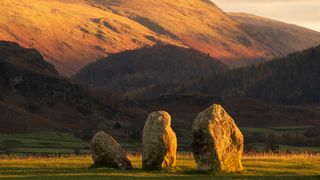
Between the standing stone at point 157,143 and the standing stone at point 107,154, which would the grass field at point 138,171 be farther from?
the standing stone at point 107,154

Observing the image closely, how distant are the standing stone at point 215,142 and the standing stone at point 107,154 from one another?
6.09 meters

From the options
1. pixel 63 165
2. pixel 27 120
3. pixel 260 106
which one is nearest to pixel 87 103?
pixel 27 120

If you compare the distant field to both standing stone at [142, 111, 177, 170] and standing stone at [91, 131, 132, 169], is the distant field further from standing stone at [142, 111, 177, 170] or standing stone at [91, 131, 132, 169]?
standing stone at [142, 111, 177, 170]

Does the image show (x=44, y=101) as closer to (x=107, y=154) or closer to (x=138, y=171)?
(x=107, y=154)

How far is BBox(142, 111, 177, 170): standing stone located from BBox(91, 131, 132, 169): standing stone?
1998mm

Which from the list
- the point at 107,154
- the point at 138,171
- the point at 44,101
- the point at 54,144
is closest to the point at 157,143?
the point at 138,171

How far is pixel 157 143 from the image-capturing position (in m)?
46.9

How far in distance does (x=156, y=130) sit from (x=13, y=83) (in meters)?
108

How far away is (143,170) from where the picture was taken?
154 feet

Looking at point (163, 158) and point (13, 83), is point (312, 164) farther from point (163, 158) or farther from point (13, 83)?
point (13, 83)

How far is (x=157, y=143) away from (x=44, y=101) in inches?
4106

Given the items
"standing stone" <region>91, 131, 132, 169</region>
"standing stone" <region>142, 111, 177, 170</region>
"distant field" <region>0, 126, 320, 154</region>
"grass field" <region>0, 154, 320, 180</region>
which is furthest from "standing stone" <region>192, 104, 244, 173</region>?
"distant field" <region>0, 126, 320, 154</region>

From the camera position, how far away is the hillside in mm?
133250

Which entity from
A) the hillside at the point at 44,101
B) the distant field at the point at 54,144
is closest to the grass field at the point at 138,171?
the distant field at the point at 54,144
